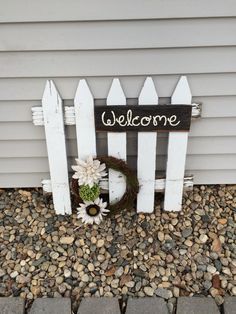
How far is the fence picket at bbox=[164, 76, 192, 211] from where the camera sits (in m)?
2.05

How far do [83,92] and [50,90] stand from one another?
0.55 ft

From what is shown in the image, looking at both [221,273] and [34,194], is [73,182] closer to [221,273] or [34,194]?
[34,194]

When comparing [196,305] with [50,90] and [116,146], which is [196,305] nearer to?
[116,146]

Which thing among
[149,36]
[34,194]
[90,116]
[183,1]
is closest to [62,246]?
[34,194]

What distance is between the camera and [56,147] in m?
2.23

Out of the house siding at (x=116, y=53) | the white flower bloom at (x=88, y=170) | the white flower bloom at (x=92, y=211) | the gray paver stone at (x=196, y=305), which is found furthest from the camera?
the white flower bloom at (x=92, y=211)

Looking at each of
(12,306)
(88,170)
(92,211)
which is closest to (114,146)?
(88,170)

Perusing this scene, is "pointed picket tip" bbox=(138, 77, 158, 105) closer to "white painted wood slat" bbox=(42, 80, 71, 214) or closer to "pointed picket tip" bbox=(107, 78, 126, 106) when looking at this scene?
"pointed picket tip" bbox=(107, 78, 126, 106)

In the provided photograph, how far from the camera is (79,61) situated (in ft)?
6.59

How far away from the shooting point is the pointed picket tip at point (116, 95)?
2028mm

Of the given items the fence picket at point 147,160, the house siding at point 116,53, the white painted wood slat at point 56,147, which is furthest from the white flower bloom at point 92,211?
the house siding at point 116,53

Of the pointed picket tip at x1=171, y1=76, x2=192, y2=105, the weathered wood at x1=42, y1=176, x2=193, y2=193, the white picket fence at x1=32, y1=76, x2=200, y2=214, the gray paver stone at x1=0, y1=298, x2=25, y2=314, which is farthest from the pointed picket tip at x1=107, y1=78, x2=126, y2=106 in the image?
the gray paver stone at x1=0, y1=298, x2=25, y2=314

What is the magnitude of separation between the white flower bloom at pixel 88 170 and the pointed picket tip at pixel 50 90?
1.25 ft

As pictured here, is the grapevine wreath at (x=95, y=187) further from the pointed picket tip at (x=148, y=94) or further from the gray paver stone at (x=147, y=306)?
the gray paver stone at (x=147, y=306)
